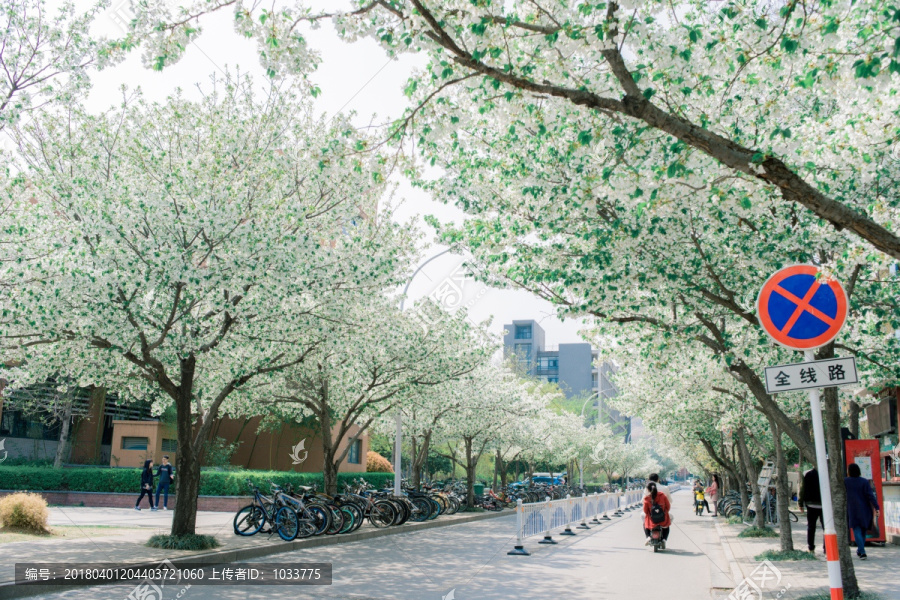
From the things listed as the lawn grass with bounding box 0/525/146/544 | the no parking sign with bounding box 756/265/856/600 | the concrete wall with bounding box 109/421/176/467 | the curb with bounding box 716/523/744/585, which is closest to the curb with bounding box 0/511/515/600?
the lawn grass with bounding box 0/525/146/544

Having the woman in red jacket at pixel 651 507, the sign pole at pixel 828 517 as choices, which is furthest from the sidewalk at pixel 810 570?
the sign pole at pixel 828 517

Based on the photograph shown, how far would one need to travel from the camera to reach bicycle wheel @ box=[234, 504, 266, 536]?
46.2 ft

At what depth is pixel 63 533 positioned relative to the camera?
13.3m

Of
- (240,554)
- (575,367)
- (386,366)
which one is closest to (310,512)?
(240,554)

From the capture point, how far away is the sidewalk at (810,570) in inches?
338

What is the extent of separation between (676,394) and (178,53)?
12.5 m

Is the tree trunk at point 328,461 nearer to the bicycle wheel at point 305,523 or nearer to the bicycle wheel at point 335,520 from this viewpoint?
the bicycle wheel at point 335,520

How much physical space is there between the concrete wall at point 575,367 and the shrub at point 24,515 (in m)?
Answer: 111

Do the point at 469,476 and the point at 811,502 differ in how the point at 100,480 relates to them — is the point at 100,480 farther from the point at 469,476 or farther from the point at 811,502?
the point at 811,502

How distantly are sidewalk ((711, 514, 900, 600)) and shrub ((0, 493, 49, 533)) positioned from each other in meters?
11.9

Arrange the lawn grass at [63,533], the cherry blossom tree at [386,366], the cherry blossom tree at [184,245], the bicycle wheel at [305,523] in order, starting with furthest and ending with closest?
the cherry blossom tree at [386,366] < the bicycle wheel at [305,523] < the lawn grass at [63,533] < the cherry blossom tree at [184,245]

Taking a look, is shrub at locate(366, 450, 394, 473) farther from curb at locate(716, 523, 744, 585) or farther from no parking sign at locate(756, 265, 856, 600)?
no parking sign at locate(756, 265, 856, 600)

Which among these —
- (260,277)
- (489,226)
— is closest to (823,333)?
(489,226)

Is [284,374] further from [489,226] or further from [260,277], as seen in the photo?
[489,226]
